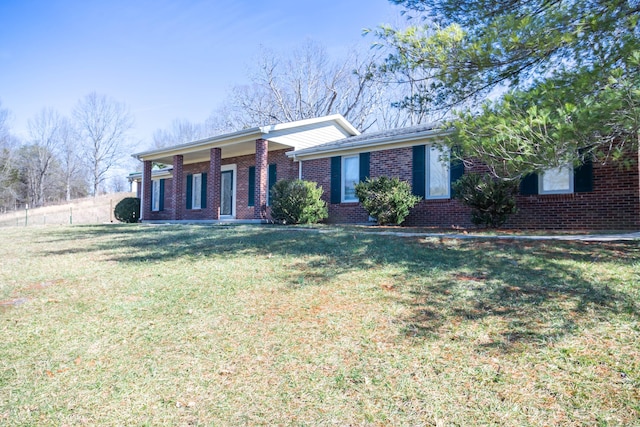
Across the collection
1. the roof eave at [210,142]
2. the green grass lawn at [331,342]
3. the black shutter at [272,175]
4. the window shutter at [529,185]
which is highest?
the roof eave at [210,142]

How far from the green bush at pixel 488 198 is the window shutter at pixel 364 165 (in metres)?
3.74

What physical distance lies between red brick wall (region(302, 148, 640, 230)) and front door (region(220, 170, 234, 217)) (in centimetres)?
792

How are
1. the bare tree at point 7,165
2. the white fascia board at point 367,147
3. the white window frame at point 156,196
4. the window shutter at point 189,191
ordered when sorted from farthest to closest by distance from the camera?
1. the bare tree at point 7,165
2. the white window frame at point 156,196
3. the window shutter at point 189,191
4. the white fascia board at point 367,147

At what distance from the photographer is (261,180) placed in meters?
14.1

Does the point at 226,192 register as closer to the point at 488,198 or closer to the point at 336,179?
the point at 336,179

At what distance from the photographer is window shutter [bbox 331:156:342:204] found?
13781 millimetres

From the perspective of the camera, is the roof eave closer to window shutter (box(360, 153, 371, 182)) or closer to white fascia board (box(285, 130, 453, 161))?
white fascia board (box(285, 130, 453, 161))

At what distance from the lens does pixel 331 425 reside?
2.62m

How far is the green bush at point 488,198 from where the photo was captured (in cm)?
955

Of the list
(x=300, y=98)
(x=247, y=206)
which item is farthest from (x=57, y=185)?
(x=247, y=206)

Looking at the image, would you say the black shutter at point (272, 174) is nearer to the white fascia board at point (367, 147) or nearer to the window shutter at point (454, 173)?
the white fascia board at point (367, 147)

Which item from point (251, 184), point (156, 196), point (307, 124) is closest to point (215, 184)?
point (251, 184)

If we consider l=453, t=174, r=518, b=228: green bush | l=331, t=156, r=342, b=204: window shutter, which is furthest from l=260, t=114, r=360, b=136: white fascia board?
l=453, t=174, r=518, b=228: green bush

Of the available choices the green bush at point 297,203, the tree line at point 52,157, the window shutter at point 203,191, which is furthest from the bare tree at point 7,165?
the green bush at point 297,203
